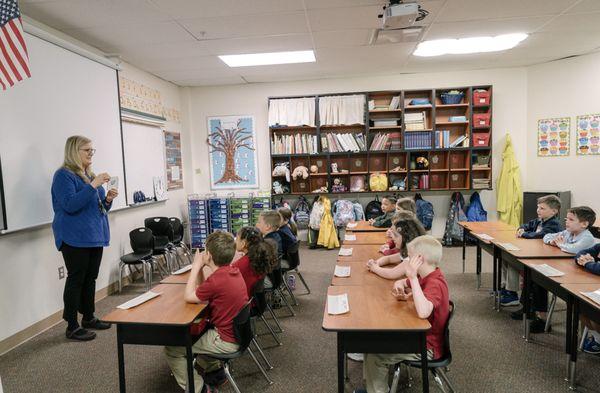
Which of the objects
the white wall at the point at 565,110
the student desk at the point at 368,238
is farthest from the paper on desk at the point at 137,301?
the white wall at the point at 565,110

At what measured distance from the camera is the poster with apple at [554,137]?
594 cm

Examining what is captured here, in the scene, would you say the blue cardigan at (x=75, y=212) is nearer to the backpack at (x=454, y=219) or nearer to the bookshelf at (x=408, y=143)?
the bookshelf at (x=408, y=143)

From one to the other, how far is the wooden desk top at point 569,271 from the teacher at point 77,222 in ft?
11.5

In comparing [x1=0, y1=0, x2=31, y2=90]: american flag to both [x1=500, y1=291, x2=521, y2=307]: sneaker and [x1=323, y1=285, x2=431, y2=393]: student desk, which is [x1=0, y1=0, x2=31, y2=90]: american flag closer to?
[x1=323, y1=285, x2=431, y2=393]: student desk

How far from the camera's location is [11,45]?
107 inches

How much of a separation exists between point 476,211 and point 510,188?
0.65 meters

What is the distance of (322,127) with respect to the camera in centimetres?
664

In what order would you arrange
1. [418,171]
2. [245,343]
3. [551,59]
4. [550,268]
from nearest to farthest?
[245,343] → [550,268] → [551,59] → [418,171]

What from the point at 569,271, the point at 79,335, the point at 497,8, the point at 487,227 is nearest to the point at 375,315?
the point at 569,271

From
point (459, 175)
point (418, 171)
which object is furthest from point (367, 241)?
point (459, 175)

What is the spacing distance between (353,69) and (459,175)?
2586 millimetres

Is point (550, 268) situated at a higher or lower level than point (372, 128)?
lower

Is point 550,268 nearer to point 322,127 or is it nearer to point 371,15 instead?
point 371,15

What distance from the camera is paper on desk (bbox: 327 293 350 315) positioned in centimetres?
200
